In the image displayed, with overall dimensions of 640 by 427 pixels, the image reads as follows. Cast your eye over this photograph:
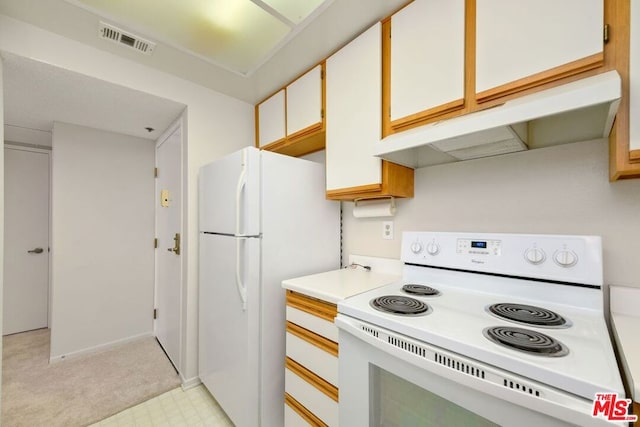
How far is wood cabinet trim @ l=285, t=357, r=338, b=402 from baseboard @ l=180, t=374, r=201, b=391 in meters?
1.11

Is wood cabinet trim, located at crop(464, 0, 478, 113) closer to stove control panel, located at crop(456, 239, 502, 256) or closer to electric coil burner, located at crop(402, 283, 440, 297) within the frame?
stove control panel, located at crop(456, 239, 502, 256)

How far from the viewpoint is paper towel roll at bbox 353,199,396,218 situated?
1.65 m

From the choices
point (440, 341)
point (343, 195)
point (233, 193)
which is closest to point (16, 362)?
point (233, 193)

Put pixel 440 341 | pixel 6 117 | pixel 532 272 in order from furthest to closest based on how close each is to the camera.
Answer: pixel 6 117, pixel 532 272, pixel 440 341

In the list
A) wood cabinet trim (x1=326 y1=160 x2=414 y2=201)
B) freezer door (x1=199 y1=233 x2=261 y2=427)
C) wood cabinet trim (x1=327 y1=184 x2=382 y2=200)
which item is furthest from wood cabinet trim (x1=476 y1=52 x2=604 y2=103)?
freezer door (x1=199 y1=233 x2=261 y2=427)

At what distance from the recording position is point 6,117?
7.47ft

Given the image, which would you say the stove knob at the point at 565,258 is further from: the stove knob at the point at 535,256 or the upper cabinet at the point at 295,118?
the upper cabinet at the point at 295,118

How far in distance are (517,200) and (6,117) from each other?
3932mm

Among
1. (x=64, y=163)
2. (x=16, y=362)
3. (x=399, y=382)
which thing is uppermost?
(x=64, y=163)

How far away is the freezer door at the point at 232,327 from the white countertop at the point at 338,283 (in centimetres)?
26

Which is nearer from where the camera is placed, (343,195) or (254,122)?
(343,195)

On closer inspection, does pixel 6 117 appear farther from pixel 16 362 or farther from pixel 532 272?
pixel 532 272

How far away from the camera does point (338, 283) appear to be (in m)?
1.44

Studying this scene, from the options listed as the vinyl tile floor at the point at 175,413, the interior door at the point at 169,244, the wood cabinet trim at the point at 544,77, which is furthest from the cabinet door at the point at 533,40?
the vinyl tile floor at the point at 175,413
